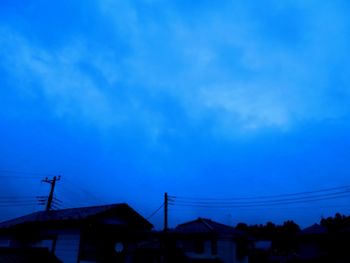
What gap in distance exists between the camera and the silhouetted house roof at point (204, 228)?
113 feet

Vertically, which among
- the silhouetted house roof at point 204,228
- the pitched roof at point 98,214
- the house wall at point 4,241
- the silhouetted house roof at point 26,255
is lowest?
the silhouetted house roof at point 26,255

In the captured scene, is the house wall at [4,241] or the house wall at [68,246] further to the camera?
the house wall at [4,241]

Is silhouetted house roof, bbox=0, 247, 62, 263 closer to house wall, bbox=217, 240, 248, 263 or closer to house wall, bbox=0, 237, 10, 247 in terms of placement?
house wall, bbox=0, 237, 10, 247

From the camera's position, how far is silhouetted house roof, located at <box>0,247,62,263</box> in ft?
55.5

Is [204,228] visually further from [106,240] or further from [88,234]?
[88,234]

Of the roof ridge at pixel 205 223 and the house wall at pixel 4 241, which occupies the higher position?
the roof ridge at pixel 205 223

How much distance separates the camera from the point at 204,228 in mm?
35469

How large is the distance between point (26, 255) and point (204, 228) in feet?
72.5

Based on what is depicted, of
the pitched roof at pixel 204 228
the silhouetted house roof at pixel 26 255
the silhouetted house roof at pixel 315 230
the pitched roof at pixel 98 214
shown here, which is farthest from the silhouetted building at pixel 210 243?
the silhouetted house roof at pixel 26 255

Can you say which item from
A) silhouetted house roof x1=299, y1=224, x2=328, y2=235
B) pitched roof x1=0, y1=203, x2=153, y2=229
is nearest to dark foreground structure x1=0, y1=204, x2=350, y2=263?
pitched roof x1=0, y1=203, x2=153, y2=229

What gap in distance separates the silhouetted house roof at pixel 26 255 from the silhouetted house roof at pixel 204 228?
723 inches

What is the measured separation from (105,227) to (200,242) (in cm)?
1758

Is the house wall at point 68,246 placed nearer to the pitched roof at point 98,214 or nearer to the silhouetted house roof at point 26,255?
the silhouetted house roof at point 26,255

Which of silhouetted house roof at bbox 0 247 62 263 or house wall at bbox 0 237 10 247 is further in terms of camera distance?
house wall at bbox 0 237 10 247
